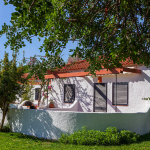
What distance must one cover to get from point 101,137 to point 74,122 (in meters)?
1.55

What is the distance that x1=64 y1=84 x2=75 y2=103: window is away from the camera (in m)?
15.8

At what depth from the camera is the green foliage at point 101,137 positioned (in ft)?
29.1

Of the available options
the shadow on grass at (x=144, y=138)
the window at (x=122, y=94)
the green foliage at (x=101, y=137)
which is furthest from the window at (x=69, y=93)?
the shadow on grass at (x=144, y=138)

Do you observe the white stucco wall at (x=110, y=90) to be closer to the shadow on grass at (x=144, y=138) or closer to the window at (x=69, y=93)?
the window at (x=69, y=93)

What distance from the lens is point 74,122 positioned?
9.85 meters

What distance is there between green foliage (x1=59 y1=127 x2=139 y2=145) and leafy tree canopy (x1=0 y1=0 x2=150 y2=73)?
2882mm

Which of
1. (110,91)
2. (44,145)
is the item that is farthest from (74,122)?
(110,91)

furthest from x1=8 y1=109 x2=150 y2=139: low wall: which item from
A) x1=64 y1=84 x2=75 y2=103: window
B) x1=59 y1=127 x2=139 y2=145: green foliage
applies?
x1=64 y1=84 x2=75 y2=103: window

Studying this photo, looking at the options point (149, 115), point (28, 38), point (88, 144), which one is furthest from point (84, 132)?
point (28, 38)

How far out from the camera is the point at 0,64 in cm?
1224

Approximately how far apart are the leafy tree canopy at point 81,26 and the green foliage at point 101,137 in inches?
113

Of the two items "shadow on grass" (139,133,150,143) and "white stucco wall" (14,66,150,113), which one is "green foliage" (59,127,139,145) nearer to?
"shadow on grass" (139,133,150,143)

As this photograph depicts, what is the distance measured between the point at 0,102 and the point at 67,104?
537cm

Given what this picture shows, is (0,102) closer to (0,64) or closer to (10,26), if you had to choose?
(0,64)
